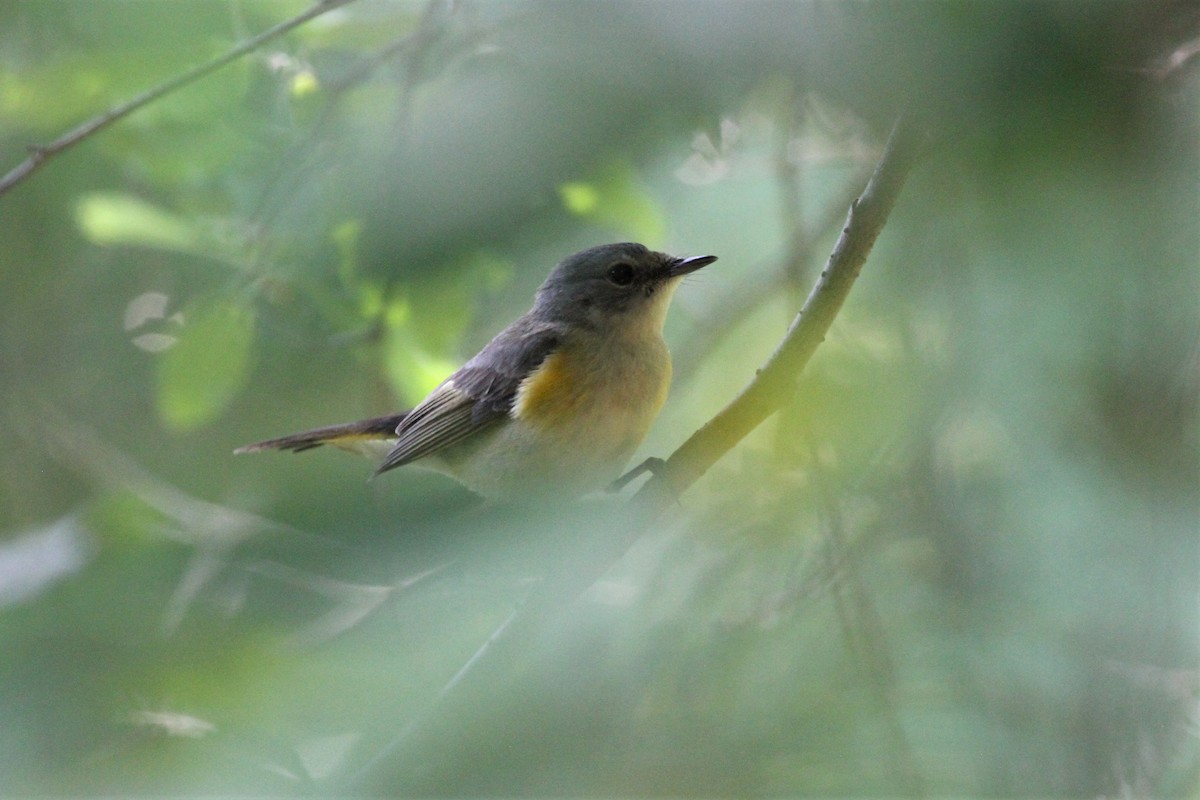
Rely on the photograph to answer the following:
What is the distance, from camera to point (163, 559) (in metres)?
0.77

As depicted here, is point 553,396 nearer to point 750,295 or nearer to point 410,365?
point 410,365

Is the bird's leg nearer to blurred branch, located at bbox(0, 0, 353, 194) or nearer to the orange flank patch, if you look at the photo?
the orange flank patch

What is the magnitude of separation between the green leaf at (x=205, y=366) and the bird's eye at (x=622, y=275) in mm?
923

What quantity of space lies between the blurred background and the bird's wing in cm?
162

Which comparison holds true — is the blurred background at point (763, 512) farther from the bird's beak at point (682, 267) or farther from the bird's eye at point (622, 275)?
the bird's eye at point (622, 275)

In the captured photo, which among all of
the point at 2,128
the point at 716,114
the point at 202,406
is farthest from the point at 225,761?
the point at 2,128

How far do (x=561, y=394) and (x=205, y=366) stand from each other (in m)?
0.93

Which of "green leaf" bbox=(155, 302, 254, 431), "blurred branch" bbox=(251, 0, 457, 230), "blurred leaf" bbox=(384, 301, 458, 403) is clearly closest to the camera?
"blurred branch" bbox=(251, 0, 457, 230)

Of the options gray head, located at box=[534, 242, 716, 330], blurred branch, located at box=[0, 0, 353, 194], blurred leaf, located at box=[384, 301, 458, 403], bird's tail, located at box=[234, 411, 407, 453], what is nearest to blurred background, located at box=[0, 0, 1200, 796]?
blurred branch, located at box=[0, 0, 353, 194]

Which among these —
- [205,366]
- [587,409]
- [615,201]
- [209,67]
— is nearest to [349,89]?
[209,67]

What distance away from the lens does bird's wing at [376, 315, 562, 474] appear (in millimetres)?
2428

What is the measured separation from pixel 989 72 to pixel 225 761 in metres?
0.49

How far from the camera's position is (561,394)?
2324 mm

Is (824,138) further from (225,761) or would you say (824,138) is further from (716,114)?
(225,761)
